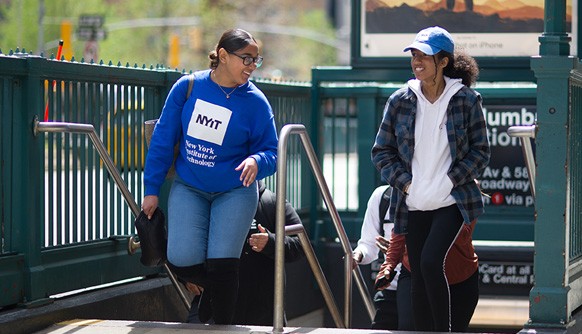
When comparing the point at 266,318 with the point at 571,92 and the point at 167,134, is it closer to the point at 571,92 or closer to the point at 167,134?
the point at 167,134

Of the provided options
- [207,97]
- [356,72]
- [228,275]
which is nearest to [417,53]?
[207,97]

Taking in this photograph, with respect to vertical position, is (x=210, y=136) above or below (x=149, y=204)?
above

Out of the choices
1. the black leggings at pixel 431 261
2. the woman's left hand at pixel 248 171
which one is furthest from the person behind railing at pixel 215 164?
the black leggings at pixel 431 261

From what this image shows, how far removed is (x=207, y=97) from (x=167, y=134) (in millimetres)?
280

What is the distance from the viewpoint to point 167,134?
6117 mm

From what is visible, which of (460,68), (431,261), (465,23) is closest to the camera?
(431,261)

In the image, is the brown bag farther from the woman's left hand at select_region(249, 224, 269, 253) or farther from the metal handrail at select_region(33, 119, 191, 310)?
the woman's left hand at select_region(249, 224, 269, 253)

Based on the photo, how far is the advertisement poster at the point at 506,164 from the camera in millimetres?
10008

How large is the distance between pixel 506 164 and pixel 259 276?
162 inches

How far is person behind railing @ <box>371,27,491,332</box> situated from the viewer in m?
6.00

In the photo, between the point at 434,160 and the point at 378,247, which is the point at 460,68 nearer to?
the point at 434,160

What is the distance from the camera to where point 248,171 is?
19.1 ft

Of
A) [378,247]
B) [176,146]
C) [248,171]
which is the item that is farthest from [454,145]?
[176,146]

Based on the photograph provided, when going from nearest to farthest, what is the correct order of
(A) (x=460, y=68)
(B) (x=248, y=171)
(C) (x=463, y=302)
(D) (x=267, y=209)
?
(B) (x=248, y=171), (A) (x=460, y=68), (C) (x=463, y=302), (D) (x=267, y=209)
